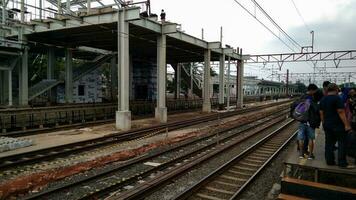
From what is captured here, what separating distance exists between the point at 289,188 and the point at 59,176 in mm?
6109

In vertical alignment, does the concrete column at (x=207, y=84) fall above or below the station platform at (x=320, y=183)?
above

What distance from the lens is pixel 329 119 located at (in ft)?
21.5

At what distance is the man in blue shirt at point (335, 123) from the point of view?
638cm

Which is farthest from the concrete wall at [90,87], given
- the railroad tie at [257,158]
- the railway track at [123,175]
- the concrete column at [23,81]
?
the railroad tie at [257,158]

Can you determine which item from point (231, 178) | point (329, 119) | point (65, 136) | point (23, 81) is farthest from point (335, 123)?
point (23, 81)

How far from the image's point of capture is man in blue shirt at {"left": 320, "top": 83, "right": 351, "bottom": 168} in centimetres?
638

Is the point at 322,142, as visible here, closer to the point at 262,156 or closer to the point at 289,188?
the point at 262,156

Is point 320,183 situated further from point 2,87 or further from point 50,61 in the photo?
point 50,61

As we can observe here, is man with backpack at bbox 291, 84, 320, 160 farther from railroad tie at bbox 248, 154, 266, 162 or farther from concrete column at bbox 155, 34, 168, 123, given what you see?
concrete column at bbox 155, 34, 168, 123

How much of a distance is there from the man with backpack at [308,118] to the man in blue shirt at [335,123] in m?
0.96

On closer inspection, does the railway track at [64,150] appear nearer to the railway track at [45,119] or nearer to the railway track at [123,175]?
the railway track at [123,175]

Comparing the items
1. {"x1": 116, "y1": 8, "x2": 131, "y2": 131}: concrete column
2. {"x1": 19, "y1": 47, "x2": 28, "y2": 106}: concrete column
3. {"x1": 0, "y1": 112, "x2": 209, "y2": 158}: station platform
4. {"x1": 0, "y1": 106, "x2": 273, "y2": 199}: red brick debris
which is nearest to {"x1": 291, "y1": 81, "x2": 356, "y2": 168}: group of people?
{"x1": 0, "y1": 106, "x2": 273, "y2": 199}: red brick debris

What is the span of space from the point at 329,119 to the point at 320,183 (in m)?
1.28

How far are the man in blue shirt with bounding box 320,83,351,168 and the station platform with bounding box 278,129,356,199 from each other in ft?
0.86
